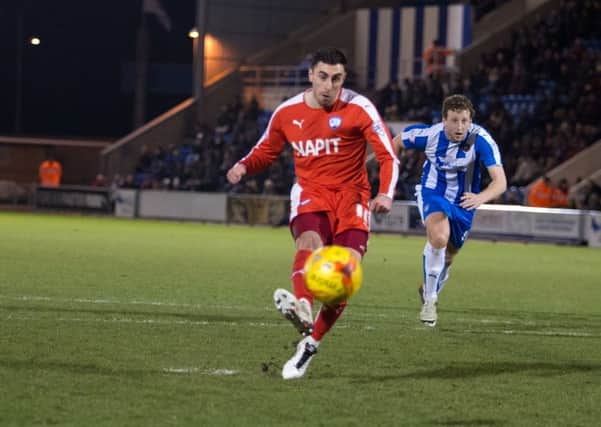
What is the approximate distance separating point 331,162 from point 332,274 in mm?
991

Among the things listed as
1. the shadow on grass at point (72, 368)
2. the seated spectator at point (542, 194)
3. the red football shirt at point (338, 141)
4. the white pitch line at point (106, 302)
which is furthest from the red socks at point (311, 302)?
the seated spectator at point (542, 194)

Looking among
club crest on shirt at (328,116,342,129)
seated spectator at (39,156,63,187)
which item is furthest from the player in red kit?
seated spectator at (39,156,63,187)

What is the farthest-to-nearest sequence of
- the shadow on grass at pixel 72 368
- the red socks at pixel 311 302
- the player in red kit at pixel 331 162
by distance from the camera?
the player in red kit at pixel 331 162 < the red socks at pixel 311 302 < the shadow on grass at pixel 72 368

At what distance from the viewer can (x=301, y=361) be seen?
750 centimetres

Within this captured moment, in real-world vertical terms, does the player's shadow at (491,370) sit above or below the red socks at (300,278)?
below

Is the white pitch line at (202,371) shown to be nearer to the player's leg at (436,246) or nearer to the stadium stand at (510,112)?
the player's leg at (436,246)

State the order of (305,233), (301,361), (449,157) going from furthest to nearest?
(449,157)
(305,233)
(301,361)

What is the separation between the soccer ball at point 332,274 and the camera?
7180mm

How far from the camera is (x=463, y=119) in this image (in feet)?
34.4

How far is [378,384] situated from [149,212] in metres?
28.0

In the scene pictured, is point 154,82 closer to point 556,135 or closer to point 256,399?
point 556,135

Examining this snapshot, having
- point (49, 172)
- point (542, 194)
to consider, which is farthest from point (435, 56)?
point (49, 172)

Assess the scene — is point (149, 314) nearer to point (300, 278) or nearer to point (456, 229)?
point (456, 229)

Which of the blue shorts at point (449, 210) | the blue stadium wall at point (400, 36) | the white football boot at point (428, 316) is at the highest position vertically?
the blue stadium wall at point (400, 36)
